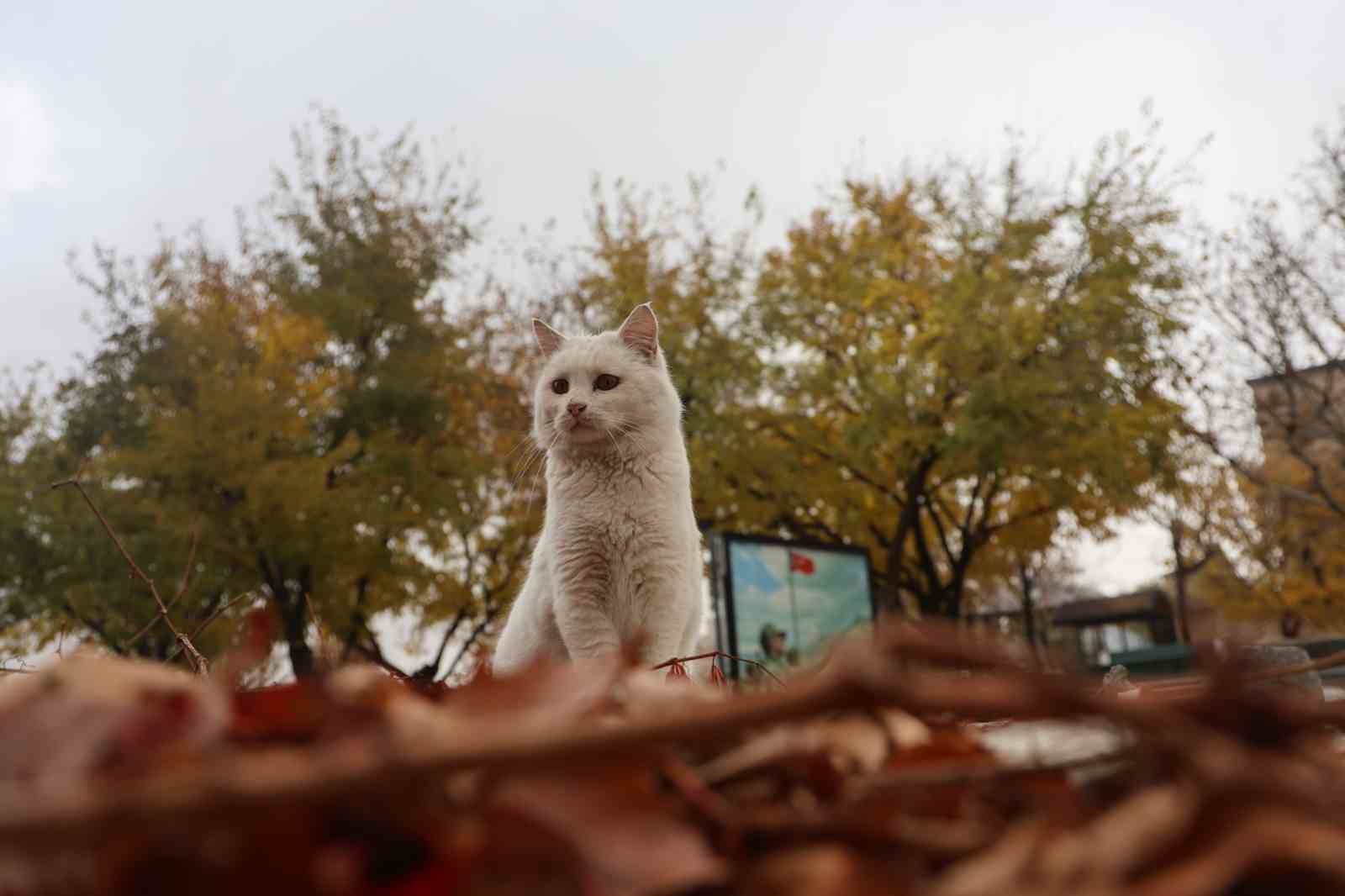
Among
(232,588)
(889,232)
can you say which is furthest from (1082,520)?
(232,588)

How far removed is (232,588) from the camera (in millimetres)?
21891

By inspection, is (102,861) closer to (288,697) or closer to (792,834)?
(288,697)

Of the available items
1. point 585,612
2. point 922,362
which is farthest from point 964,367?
point 585,612

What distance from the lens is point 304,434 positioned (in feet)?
76.3

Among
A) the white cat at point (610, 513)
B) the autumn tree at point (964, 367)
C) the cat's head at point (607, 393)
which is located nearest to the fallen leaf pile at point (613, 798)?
the white cat at point (610, 513)

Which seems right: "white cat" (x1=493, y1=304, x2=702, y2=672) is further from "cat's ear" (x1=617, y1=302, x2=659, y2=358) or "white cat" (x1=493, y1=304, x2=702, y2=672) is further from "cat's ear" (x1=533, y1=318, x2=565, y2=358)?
"cat's ear" (x1=533, y1=318, x2=565, y2=358)

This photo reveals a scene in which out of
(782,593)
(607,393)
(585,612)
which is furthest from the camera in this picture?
(782,593)

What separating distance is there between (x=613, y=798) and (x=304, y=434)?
2410cm

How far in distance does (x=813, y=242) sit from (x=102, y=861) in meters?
25.0

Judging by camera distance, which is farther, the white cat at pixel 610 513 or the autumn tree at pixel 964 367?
the autumn tree at pixel 964 367

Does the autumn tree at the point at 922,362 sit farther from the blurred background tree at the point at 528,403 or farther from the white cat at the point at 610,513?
the white cat at the point at 610,513

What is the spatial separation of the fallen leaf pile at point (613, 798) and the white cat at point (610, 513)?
3592mm

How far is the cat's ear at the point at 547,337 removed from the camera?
5738mm

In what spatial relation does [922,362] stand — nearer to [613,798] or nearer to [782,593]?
[782,593]
